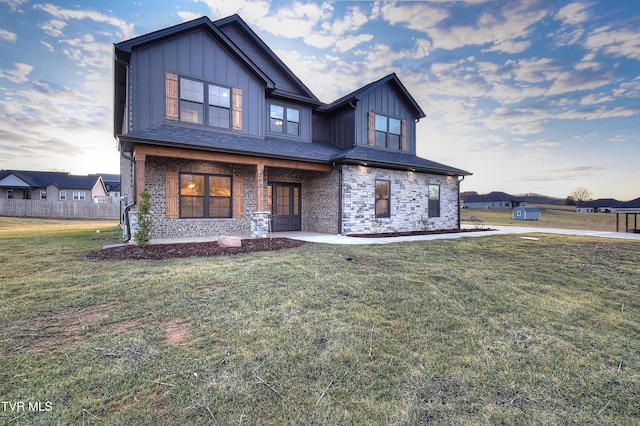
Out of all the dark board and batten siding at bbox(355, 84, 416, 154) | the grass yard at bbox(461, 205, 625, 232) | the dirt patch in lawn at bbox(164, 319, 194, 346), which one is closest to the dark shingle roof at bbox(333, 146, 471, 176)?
the dark board and batten siding at bbox(355, 84, 416, 154)

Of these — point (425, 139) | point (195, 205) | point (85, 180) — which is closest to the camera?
point (195, 205)

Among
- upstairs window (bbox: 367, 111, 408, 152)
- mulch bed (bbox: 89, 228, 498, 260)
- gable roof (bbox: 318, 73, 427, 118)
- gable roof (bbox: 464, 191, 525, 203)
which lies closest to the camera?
mulch bed (bbox: 89, 228, 498, 260)

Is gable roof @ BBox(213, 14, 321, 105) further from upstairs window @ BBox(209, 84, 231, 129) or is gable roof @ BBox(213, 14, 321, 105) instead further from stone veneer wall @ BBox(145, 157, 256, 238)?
stone veneer wall @ BBox(145, 157, 256, 238)

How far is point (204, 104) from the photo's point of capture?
1046cm

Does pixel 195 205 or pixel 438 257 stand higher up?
pixel 195 205

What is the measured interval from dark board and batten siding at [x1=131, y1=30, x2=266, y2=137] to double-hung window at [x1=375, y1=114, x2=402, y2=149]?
226 inches

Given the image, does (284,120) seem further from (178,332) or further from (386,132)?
(178,332)

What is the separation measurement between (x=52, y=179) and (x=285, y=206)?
42446mm

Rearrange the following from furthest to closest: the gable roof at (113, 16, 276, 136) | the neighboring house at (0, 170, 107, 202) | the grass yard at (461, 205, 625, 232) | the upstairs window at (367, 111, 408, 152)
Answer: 1. the neighboring house at (0, 170, 107, 202)
2. the grass yard at (461, 205, 625, 232)
3. the upstairs window at (367, 111, 408, 152)
4. the gable roof at (113, 16, 276, 136)

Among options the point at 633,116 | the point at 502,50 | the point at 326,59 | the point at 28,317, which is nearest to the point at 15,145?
the point at 326,59

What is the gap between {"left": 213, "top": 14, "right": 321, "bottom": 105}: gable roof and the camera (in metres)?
12.0

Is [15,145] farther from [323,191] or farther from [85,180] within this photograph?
[323,191]

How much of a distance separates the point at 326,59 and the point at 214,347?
15297mm

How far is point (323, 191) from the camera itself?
40.7 ft
